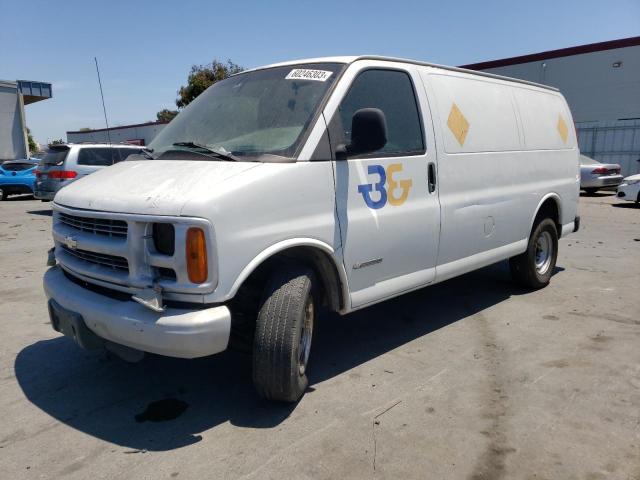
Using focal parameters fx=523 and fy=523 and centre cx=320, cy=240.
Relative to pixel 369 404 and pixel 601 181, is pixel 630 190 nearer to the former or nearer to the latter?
pixel 601 181

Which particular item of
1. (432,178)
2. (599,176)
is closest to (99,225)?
(432,178)

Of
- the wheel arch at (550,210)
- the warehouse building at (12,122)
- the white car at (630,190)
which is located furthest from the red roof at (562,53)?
the warehouse building at (12,122)

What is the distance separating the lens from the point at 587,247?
8680mm

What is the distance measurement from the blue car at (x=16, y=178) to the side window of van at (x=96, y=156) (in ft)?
23.6

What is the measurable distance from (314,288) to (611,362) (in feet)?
7.80

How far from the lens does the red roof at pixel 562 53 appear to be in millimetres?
21828

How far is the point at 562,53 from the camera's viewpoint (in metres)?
23.8

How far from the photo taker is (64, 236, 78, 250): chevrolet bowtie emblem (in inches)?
130

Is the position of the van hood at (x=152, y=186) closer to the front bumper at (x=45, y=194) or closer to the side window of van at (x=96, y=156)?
the side window of van at (x=96, y=156)

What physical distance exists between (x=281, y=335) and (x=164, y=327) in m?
0.68

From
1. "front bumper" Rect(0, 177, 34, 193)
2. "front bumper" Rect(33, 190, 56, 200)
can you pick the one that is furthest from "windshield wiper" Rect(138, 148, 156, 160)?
"front bumper" Rect(0, 177, 34, 193)

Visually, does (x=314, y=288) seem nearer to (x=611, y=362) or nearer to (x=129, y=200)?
(x=129, y=200)

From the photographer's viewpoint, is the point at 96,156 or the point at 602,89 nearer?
the point at 96,156

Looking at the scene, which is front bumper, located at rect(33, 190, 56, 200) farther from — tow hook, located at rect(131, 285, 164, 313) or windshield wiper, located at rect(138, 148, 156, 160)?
tow hook, located at rect(131, 285, 164, 313)
